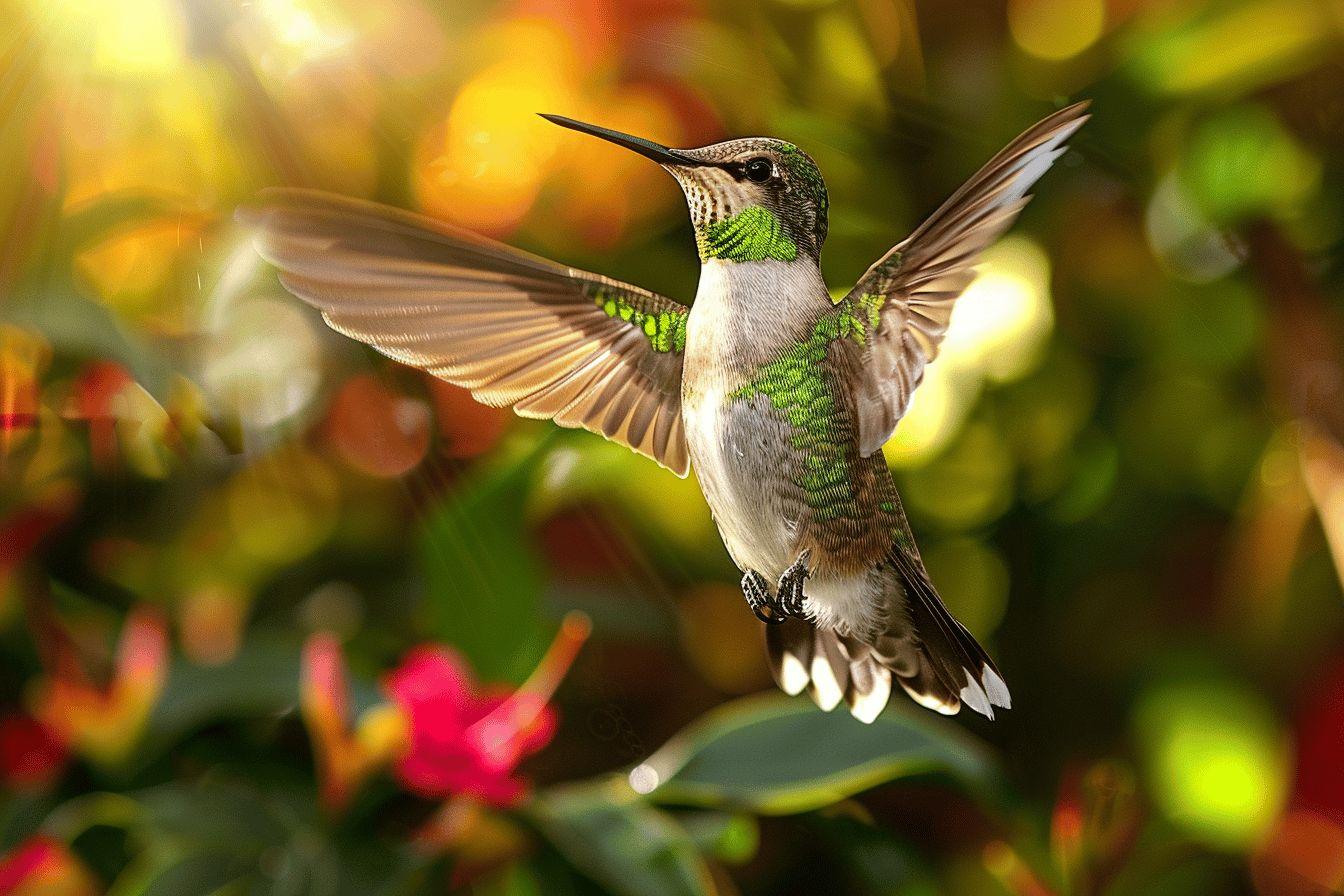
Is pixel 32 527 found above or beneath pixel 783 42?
beneath

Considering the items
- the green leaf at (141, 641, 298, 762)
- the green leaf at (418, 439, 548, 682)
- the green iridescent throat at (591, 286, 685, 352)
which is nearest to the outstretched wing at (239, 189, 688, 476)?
the green iridescent throat at (591, 286, 685, 352)

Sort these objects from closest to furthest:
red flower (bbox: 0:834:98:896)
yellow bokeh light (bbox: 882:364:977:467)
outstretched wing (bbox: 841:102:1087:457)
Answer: outstretched wing (bbox: 841:102:1087:457) → yellow bokeh light (bbox: 882:364:977:467) → red flower (bbox: 0:834:98:896)

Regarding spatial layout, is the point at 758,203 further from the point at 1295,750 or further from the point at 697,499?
the point at 1295,750

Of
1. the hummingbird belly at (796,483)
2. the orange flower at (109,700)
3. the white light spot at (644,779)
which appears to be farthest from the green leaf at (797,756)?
the orange flower at (109,700)

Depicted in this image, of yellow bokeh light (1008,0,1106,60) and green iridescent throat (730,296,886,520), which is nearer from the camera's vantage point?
green iridescent throat (730,296,886,520)

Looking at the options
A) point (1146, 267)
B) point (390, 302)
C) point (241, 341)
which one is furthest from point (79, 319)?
point (1146, 267)

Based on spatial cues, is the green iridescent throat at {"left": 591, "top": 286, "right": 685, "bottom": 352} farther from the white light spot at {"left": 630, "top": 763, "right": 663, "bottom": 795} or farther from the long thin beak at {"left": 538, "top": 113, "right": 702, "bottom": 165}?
the white light spot at {"left": 630, "top": 763, "right": 663, "bottom": 795}
